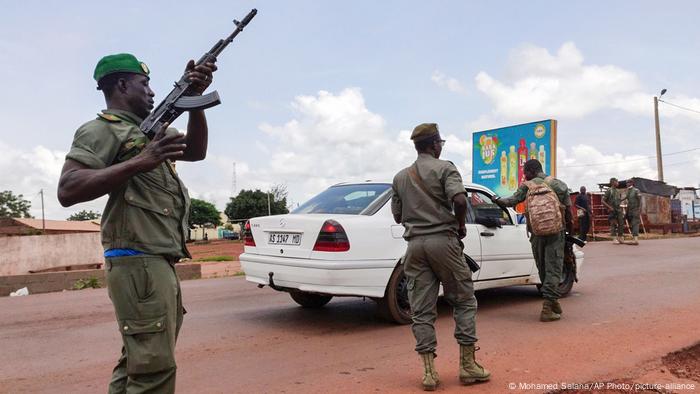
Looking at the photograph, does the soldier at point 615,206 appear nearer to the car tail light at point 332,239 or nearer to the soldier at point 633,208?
the soldier at point 633,208

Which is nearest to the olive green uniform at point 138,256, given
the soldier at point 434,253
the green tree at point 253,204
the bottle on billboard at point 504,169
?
the soldier at point 434,253

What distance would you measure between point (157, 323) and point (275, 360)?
2.58 meters

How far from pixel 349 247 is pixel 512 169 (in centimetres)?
1225

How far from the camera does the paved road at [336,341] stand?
4.13m

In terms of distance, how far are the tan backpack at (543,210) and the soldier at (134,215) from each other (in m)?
4.42

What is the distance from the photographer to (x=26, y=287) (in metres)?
9.73

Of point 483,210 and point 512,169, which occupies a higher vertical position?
point 512,169

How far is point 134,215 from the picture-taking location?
2258mm

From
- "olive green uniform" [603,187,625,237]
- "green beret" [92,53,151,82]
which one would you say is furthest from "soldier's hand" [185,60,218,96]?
"olive green uniform" [603,187,625,237]

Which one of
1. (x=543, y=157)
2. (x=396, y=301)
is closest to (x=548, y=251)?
(x=396, y=301)

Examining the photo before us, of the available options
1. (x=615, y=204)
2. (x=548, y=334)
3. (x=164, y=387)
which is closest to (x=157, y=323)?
(x=164, y=387)

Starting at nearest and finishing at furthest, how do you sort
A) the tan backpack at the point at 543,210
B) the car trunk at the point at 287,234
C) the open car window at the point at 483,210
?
the car trunk at the point at 287,234 < the tan backpack at the point at 543,210 < the open car window at the point at 483,210

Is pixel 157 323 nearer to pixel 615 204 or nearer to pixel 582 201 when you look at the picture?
pixel 582 201
